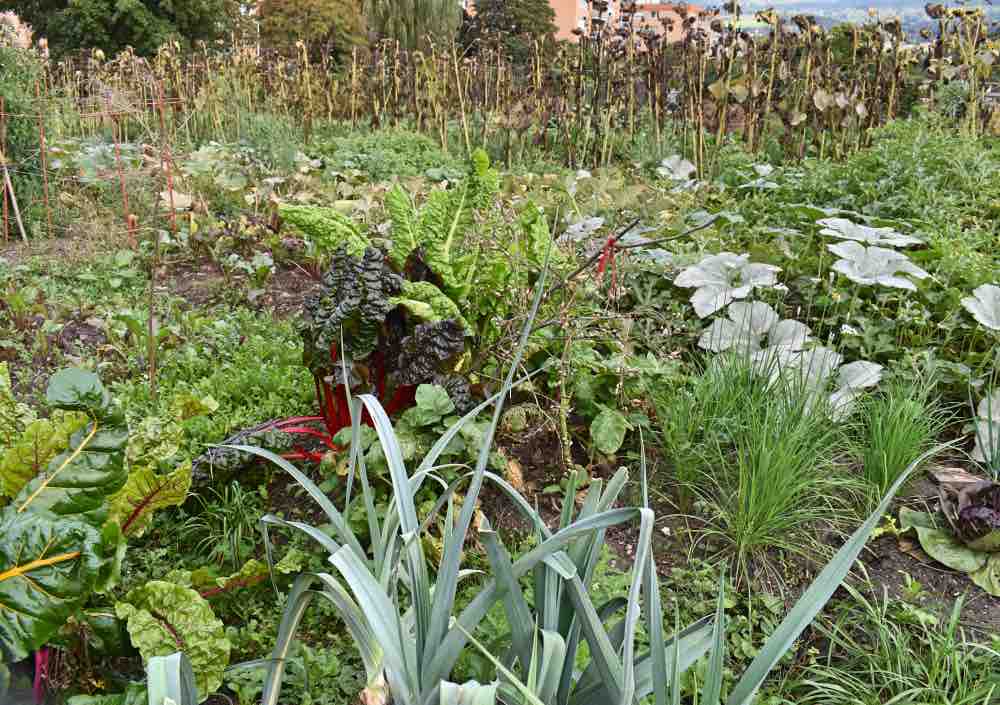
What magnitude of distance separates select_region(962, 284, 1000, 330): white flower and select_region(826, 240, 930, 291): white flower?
0.20 metres

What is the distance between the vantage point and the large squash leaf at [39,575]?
5.09 ft

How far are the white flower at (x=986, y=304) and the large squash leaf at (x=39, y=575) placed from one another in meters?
2.78

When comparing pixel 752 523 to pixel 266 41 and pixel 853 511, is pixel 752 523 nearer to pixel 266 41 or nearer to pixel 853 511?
pixel 853 511

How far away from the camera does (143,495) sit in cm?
206

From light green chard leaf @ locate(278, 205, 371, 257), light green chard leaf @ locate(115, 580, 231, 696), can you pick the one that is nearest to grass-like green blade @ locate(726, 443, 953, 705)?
light green chard leaf @ locate(115, 580, 231, 696)

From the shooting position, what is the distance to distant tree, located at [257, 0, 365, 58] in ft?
59.5

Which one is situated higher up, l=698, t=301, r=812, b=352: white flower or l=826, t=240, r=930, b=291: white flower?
l=826, t=240, r=930, b=291: white flower

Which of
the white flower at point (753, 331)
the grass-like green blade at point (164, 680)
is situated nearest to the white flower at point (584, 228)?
the white flower at point (753, 331)

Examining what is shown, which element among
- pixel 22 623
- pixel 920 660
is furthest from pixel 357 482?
pixel 920 660

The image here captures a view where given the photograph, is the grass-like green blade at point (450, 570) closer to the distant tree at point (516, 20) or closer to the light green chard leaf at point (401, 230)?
the light green chard leaf at point (401, 230)

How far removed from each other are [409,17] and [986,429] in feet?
56.8

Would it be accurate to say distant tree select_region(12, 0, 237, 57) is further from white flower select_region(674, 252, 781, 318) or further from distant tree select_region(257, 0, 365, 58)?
white flower select_region(674, 252, 781, 318)

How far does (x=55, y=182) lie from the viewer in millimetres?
5941

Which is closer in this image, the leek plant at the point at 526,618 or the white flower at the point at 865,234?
the leek plant at the point at 526,618
